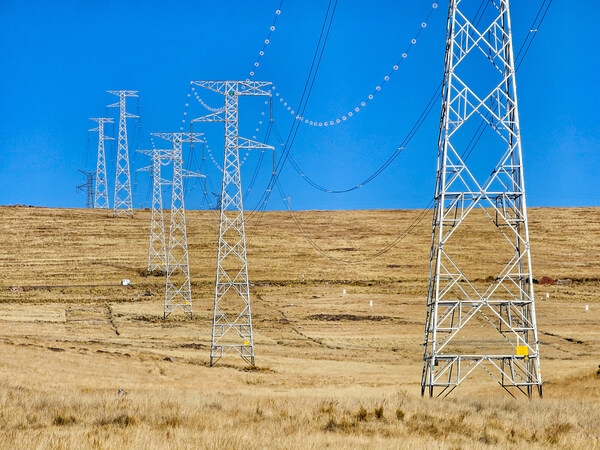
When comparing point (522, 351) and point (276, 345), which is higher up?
point (522, 351)

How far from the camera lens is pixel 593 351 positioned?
42500 millimetres

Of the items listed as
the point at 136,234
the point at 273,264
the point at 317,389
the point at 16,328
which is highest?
the point at 136,234

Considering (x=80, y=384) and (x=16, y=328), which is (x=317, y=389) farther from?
(x=16, y=328)

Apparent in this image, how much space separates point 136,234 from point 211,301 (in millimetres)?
36639

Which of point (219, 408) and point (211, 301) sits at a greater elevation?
point (211, 301)

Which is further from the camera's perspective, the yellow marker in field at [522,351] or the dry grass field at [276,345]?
the yellow marker in field at [522,351]

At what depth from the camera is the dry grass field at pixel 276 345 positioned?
14.9 meters

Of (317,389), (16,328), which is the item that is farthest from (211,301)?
(317,389)

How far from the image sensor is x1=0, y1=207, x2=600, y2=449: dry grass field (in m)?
14.9

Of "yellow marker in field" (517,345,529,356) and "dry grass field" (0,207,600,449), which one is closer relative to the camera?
"dry grass field" (0,207,600,449)

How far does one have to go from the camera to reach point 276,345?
4588 centimetres

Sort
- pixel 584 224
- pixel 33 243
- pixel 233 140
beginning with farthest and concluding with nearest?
1. pixel 584 224
2. pixel 33 243
3. pixel 233 140

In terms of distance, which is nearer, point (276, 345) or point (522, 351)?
point (522, 351)

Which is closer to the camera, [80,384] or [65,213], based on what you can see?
[80,384]
